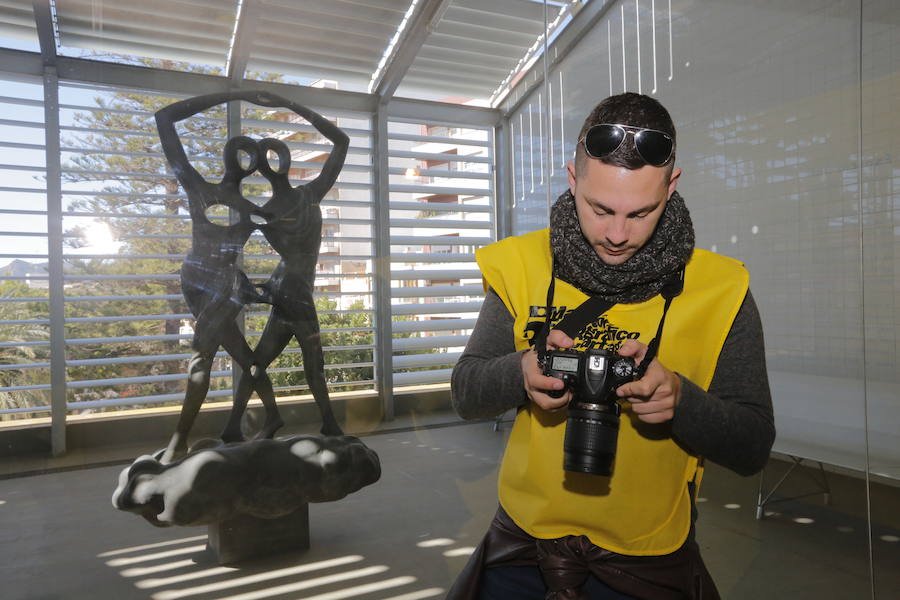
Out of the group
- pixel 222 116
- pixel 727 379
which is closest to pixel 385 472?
pixel 222 116

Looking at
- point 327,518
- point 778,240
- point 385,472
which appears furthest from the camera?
point 385,472

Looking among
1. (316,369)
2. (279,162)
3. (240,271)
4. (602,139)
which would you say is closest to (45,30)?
(279,162)

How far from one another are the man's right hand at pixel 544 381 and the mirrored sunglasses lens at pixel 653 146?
0.26 m

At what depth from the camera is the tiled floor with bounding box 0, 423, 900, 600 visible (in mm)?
1806

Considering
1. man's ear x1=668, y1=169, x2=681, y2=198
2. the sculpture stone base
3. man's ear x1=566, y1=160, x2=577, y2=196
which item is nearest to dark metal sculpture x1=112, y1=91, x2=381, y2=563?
the sculpture stone base

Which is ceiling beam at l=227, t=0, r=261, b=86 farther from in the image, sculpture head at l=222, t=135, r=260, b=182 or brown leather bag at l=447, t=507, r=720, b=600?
brown leather bag at l=447, t=507, r=720, b=600

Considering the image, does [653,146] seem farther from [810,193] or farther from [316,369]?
A: [316,369]

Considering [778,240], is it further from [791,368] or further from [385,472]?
[385,472]

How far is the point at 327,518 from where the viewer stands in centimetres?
212

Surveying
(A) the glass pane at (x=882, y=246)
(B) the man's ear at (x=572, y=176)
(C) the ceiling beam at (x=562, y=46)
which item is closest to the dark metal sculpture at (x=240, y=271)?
(C) the ceiling beam at (x=562, y=46)

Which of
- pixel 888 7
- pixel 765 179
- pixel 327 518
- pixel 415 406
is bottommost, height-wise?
pixel 327 518

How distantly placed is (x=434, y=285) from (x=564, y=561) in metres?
1.58

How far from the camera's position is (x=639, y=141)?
0.85 metres

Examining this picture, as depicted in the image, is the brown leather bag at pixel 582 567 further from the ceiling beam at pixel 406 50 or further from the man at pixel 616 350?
the ceiling beam at pixel 406 50
